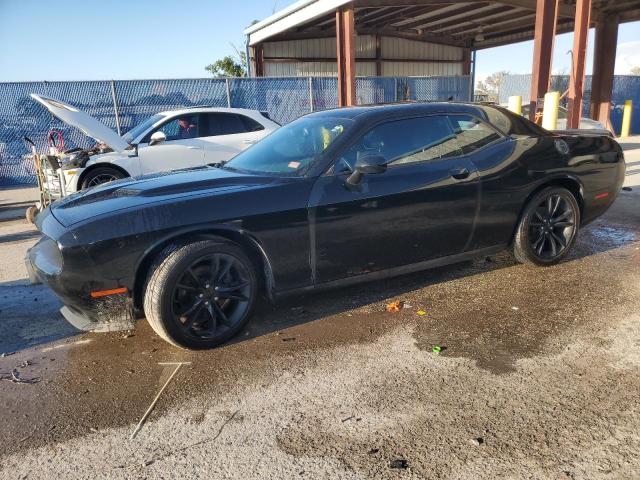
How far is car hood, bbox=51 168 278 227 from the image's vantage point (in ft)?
10.5

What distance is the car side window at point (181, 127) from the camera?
8.23 meters

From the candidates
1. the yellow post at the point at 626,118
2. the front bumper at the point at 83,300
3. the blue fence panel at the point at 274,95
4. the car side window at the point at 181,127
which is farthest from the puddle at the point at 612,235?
the yellow post at the point at 626,118

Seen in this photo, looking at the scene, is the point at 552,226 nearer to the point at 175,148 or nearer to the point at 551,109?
the point at 551,109

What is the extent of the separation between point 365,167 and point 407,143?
2.08 feet

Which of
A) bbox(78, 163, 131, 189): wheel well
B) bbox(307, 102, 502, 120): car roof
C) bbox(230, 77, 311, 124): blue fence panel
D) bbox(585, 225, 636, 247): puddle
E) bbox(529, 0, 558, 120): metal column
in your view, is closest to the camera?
bbox(307, 102, 502, 120): car roof

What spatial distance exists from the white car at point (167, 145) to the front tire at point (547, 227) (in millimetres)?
4622

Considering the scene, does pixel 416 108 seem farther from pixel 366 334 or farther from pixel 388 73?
pixel 388 73

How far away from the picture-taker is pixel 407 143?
393 centimetres

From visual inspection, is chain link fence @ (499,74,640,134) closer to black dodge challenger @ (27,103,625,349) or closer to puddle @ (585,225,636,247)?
puddle @ (585,225,636,247)

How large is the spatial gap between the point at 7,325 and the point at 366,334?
2.77m

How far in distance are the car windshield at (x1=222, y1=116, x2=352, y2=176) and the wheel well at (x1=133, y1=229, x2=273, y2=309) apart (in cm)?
63

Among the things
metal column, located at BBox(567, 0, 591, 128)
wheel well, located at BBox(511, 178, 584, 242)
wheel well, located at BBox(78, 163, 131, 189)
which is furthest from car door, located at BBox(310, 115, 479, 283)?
metal column, located at BBox(567, 0, 591, 128)

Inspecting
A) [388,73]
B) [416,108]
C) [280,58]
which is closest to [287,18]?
[280,58]

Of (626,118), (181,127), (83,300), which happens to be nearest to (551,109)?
(181,127)
